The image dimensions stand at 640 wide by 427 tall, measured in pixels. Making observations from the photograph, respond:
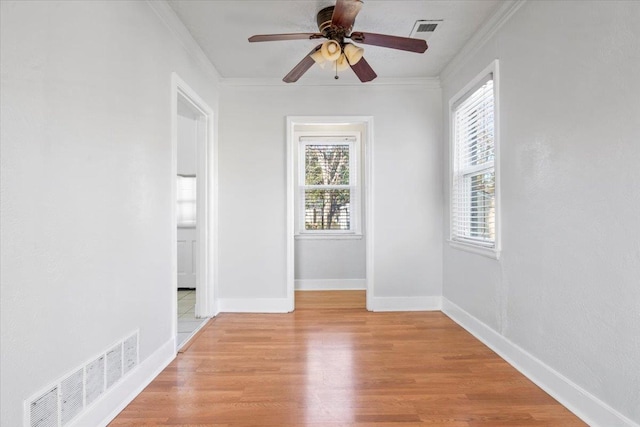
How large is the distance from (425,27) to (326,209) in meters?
2.97

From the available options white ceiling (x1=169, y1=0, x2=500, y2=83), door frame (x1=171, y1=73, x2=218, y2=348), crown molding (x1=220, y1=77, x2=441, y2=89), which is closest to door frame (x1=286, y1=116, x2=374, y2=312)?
crown molding (x1=220, y1=77, x2=441, y2=89)

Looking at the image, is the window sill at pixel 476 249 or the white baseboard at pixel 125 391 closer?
the white baseboard at pixel 125 391

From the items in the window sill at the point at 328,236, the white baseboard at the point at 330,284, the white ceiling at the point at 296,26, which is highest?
the white ceiling at the point at 296,26

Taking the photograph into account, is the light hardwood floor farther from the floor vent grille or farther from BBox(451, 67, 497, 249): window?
BBox(451, 67, 497, 249): window

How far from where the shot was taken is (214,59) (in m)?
3.37

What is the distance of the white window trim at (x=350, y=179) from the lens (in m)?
5.20

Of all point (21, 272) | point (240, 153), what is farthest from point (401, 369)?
point (240, 153)

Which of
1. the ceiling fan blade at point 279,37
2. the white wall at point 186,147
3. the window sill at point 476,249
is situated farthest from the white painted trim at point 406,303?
the white wall at point 186,147

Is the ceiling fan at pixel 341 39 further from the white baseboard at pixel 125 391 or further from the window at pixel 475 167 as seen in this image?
the white baseboard at pixel 125 391

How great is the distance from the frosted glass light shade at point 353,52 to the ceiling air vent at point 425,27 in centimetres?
69

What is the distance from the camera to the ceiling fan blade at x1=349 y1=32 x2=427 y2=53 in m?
2.21

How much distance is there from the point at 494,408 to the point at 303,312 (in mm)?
2278

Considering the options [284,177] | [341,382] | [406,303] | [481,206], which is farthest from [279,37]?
[406,303]

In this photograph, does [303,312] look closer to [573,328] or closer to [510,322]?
[510,322]
